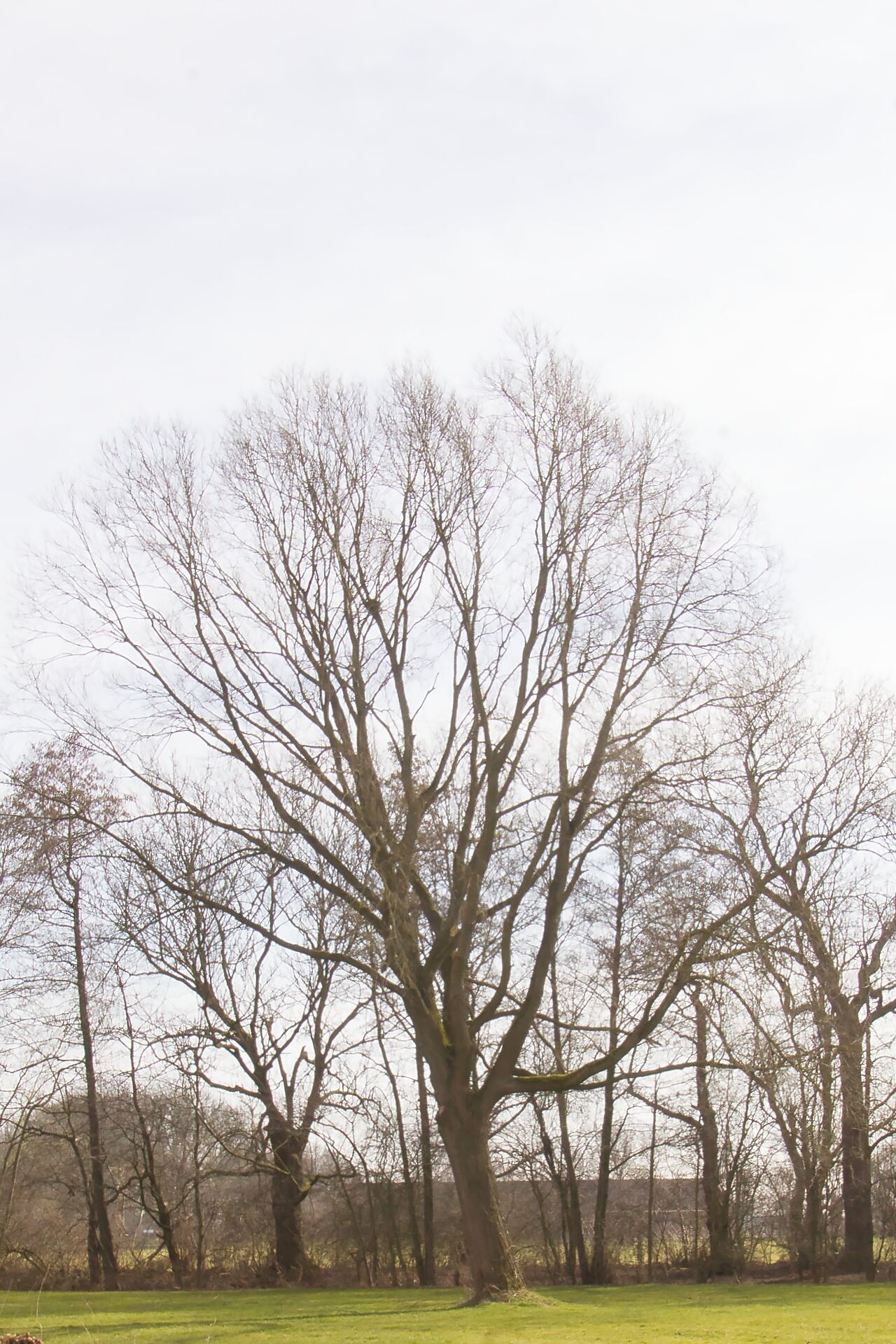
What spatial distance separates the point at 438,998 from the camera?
52.9 feet

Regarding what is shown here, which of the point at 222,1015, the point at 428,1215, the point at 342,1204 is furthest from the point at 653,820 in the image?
the point at 342,1204

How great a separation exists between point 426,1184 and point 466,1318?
1658 cm

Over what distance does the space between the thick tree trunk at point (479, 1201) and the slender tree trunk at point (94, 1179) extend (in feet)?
48.4

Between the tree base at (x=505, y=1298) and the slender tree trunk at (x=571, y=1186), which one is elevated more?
the tree base at (x=505, y=1298)

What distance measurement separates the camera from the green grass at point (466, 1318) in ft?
36.2

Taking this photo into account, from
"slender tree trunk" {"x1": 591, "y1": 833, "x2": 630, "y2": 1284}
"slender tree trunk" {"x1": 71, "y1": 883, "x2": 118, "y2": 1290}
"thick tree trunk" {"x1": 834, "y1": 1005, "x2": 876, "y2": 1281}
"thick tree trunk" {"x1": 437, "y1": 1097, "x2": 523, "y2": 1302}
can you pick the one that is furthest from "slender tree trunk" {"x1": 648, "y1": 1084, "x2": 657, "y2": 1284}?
"thick tree trunk" {"x1": 437, "y1": 1097, "x2": 523, "y2": 1302}

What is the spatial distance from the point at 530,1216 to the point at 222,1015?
58.7ft

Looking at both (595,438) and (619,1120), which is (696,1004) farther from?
(619,1120)

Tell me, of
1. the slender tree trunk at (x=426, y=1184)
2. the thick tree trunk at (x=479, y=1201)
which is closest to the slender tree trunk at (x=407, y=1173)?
the slender tree trunk at (x=426, y=1184)

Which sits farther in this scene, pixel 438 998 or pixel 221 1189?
pixel 221 1189

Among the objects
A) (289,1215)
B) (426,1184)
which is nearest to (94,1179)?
(289,1215)

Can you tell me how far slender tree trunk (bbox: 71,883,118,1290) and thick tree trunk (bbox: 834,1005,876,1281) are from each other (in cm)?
1712

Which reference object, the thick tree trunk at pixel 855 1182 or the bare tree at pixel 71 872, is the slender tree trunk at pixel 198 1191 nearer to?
the bare tree at pixel 71 872

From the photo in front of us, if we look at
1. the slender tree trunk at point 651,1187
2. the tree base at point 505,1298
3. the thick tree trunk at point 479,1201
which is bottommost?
the slender tree trunk at point 651,1187
